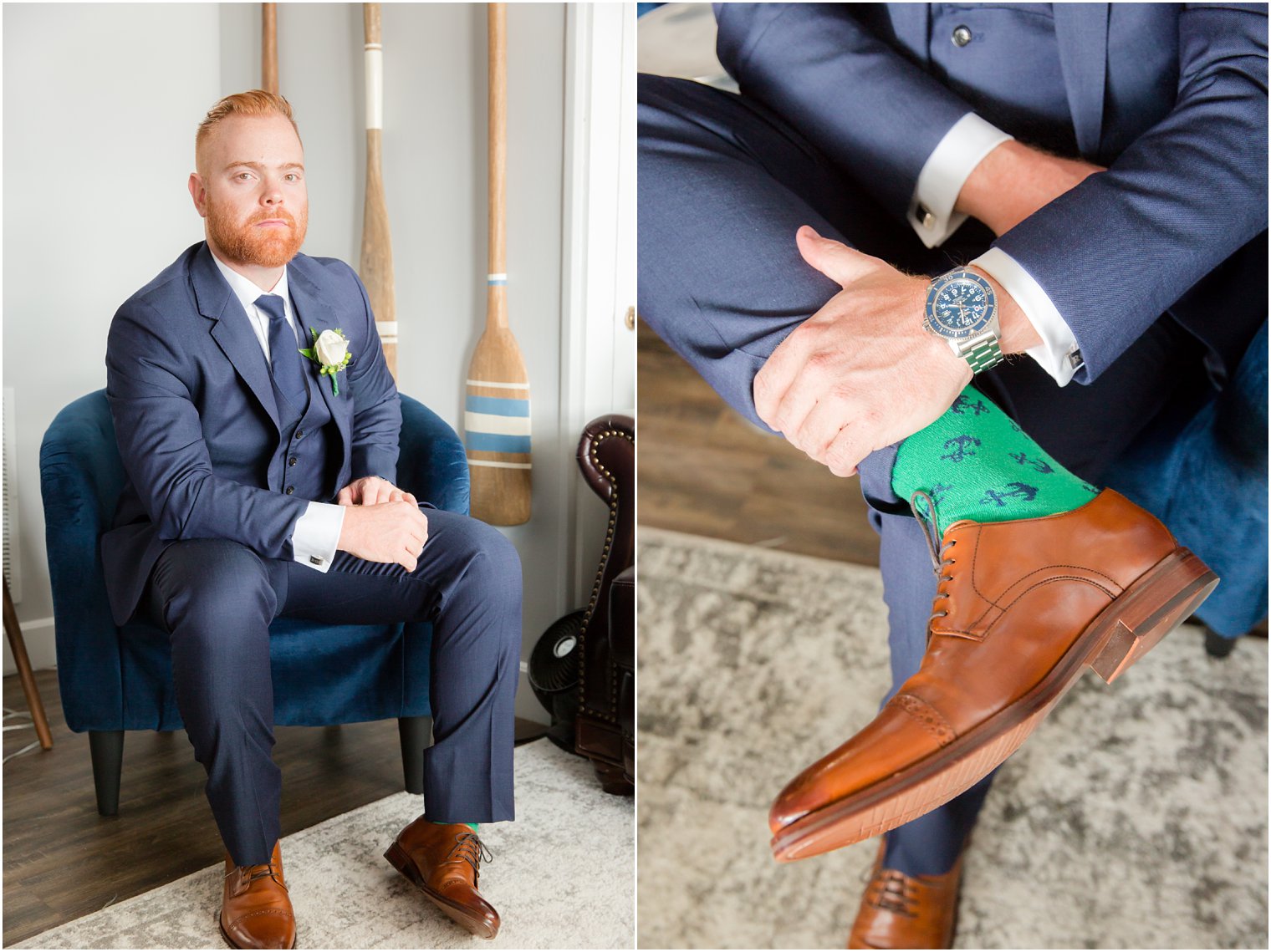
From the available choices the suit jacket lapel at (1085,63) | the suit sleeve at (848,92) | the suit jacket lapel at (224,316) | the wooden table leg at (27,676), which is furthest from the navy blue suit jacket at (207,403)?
the suit jacket lapel at (1085,63)

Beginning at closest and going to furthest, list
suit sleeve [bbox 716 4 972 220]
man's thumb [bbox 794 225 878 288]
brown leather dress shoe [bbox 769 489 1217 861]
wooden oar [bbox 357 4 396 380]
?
brown leather dress shoe [bbox 769 489 1217 861]
man's thumb [bbox 794 225 878 288]
suit sleeve [bbox 716 4 972 220]
wooden oar [bbox 357 4 396 380]

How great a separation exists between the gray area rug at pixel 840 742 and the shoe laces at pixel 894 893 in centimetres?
4

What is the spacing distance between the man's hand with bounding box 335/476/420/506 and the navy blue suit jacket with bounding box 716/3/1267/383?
0.61 meters

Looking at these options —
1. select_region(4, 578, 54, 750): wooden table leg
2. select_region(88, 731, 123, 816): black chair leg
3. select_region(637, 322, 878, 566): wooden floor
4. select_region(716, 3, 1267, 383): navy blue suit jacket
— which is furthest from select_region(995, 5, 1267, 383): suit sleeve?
select_region(4, 578, 54, 750): wooden table leg

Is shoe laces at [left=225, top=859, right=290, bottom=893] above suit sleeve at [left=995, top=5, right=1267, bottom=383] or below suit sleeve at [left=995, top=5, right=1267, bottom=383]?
below

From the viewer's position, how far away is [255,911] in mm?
1075

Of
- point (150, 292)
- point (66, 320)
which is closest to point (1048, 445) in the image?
point (150, 292)

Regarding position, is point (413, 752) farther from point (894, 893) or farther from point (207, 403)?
point (894, 893)

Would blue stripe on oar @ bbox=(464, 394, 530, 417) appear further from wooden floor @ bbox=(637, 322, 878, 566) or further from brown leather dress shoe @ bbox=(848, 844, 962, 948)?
brown leather dress shoe @ bbox=(848, 844, 962, 948)

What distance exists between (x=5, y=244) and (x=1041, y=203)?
1.18 m

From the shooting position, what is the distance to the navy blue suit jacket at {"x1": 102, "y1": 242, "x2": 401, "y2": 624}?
3.28 feet

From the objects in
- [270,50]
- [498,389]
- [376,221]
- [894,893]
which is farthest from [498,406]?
[894,893]

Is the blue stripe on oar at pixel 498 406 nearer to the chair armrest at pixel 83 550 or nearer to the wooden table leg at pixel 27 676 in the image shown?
the chair armrest at pixel 83 550

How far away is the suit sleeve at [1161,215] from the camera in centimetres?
75
